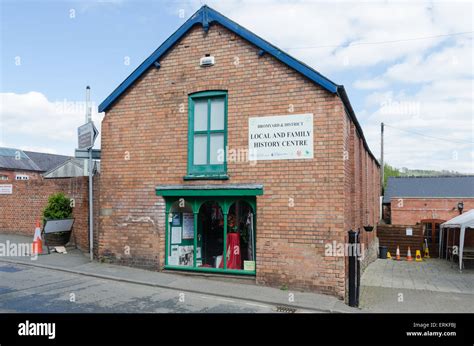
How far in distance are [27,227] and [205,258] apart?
9232 mm

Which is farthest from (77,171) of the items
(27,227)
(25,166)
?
(25,166)

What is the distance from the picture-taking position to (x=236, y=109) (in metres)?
10.0

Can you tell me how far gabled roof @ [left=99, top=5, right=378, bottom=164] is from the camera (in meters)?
9.12

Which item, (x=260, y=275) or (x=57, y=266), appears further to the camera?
(x=57, y=266)

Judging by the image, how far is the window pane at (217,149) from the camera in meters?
10.2

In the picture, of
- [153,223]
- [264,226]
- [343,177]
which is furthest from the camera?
[153,223]

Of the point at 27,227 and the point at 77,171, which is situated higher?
the point at 77,171

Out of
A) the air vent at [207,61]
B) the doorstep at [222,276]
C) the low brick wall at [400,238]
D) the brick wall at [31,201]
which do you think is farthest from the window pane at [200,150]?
the low brick wall at [400,238]

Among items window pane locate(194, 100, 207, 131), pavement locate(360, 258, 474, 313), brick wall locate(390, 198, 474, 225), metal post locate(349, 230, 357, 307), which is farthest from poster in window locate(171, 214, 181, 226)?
brick wall locate(390, 198, 474, 225)

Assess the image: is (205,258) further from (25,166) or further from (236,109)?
(25,166)

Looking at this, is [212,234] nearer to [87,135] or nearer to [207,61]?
[207,61]

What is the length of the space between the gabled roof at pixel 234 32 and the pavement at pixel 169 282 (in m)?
4.52

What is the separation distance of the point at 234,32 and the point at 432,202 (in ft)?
62.6
